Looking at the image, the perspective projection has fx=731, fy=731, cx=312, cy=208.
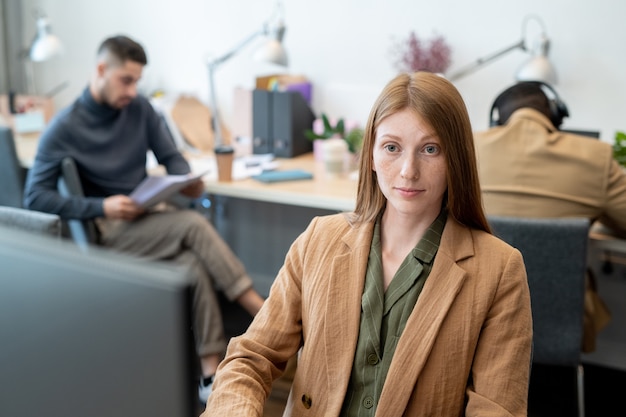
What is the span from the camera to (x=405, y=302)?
122cm

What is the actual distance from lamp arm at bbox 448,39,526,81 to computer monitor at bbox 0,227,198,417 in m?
2.62

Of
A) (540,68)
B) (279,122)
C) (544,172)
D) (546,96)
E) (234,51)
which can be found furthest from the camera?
(234,51)

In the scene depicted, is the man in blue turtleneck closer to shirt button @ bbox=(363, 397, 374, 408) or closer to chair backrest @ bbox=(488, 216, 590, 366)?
chair backrest @ bbox=(488, 216, 590, 366)

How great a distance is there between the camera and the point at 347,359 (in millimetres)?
1203

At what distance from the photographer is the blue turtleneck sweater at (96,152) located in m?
2.60

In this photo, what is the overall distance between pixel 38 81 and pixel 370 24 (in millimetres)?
2167

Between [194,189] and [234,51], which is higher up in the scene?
[234,51]

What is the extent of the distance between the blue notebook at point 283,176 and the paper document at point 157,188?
0.30 meters

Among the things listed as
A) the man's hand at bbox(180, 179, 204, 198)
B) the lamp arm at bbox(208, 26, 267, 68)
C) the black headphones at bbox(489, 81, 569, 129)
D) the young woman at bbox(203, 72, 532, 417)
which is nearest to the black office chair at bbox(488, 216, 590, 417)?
the black headphones at bbox(489, 81, 569, 129)

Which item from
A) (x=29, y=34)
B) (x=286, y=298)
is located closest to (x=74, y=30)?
(x=29, y=34)

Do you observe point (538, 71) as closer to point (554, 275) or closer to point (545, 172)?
point (545, 172)

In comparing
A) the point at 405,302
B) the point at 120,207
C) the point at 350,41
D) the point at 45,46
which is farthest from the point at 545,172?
the point at 45,46

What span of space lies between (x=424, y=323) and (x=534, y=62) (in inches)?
76.1

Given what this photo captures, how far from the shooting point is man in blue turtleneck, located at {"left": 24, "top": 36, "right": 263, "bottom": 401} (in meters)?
2.62
